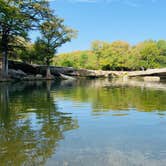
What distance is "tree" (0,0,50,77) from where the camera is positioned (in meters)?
37.6

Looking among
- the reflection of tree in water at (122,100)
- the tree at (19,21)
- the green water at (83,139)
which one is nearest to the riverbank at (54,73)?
the tree at (19,21)

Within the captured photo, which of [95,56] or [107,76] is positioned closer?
[107,76]

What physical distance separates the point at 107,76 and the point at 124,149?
66604 millimetres

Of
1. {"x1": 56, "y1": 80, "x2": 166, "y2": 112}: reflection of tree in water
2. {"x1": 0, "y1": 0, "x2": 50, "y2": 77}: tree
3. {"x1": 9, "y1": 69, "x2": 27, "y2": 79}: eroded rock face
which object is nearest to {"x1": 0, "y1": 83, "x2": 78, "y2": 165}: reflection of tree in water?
{"x1": 56, "y1": 80, "x2": 166, "y2": 112}: reflection of tree in water

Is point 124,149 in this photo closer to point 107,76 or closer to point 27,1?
point 27,1

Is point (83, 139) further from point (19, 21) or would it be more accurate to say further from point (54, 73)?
point (54, 73)

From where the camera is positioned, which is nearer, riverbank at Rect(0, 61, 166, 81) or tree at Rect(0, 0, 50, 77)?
tree at Rect(0, 0, 50, 77)

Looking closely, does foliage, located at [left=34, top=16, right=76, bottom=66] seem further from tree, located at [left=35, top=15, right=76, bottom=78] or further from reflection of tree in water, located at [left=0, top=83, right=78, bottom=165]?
reflection of tree in water, located at [left=0, top=83, right=78, bottom=165]

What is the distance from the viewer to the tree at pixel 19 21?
37.6 metres

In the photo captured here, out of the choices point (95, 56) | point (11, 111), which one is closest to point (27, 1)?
point (11, 111)

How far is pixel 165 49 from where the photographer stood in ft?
314

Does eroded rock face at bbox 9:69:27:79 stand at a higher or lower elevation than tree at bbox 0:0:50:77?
lower

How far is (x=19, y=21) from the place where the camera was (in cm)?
3875

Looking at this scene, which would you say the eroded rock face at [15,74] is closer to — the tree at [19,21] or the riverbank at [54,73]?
the riverbank at [54,73]
